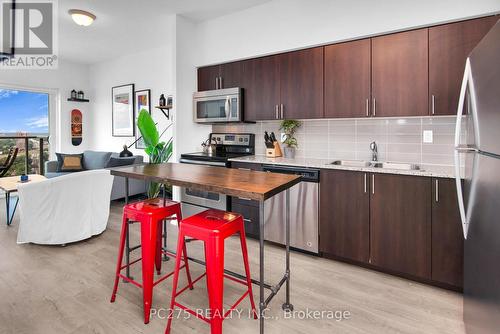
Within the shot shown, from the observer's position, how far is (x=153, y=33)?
174 inches

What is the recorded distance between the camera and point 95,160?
5316mm

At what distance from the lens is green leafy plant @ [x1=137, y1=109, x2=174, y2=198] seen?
3441 millimetres

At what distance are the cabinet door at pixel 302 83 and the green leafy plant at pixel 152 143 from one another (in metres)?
1.63

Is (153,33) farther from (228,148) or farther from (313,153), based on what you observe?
(313,153)

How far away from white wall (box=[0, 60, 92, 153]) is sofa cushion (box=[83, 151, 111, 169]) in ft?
3.84

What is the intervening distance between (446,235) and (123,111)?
5.66 metres

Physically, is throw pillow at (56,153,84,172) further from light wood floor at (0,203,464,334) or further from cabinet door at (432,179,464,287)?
cabinet door at (432,179,464,287)

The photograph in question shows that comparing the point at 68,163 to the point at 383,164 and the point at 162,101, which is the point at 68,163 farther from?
the point at 383,164

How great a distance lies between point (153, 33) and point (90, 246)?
10.6ft

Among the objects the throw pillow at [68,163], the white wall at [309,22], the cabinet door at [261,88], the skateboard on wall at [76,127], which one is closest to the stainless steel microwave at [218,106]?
the cabinet door at [261,88]

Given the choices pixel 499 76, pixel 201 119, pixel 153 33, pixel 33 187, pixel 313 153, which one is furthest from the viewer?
pixel 153 33

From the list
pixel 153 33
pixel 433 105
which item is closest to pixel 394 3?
pixel 433 105

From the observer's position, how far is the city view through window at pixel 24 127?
544 centimetres

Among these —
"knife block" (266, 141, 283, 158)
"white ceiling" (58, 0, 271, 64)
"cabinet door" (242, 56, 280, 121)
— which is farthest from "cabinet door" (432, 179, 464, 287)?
"white ceiling" (58, 0, 271, 64)
